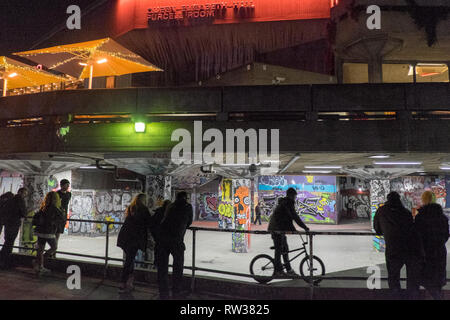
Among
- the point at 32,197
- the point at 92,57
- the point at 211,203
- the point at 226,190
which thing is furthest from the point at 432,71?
the point at 211,203

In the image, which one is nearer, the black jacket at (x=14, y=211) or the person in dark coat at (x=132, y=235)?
the person in dark coat at (x=132, y=235)

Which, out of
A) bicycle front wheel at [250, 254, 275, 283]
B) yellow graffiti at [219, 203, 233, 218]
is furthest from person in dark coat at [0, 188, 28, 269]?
yellow graffiti at [219, 203, 233, 218]

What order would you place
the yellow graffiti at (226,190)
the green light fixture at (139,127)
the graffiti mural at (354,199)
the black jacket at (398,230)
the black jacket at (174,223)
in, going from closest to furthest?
the black jacket at (398,230) < the black jacket at (174,223) < the green light fixture at (139,127) < the yellow graffiti at (226,190) < the graffiti mural at (354,199)

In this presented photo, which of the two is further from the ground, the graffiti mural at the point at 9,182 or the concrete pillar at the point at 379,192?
the graffiti mural at the point at 9,182

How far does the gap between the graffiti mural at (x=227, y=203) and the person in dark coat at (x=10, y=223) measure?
23.6 feet

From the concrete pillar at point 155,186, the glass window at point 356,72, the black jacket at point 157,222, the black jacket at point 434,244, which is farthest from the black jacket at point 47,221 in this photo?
the glass window at point 356,72

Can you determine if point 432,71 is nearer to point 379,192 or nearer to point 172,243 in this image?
point 379,192

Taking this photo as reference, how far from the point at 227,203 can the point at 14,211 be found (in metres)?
7.41

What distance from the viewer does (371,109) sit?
775cm

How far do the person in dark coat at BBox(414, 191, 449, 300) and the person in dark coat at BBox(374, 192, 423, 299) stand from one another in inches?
6.4

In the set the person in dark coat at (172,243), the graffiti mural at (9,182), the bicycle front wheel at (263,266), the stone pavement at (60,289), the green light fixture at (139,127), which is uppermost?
the green light fixture at (139,127)

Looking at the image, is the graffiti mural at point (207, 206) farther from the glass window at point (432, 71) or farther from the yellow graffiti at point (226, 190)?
the glass window at point (432, 71)

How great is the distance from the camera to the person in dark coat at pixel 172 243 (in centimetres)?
574
